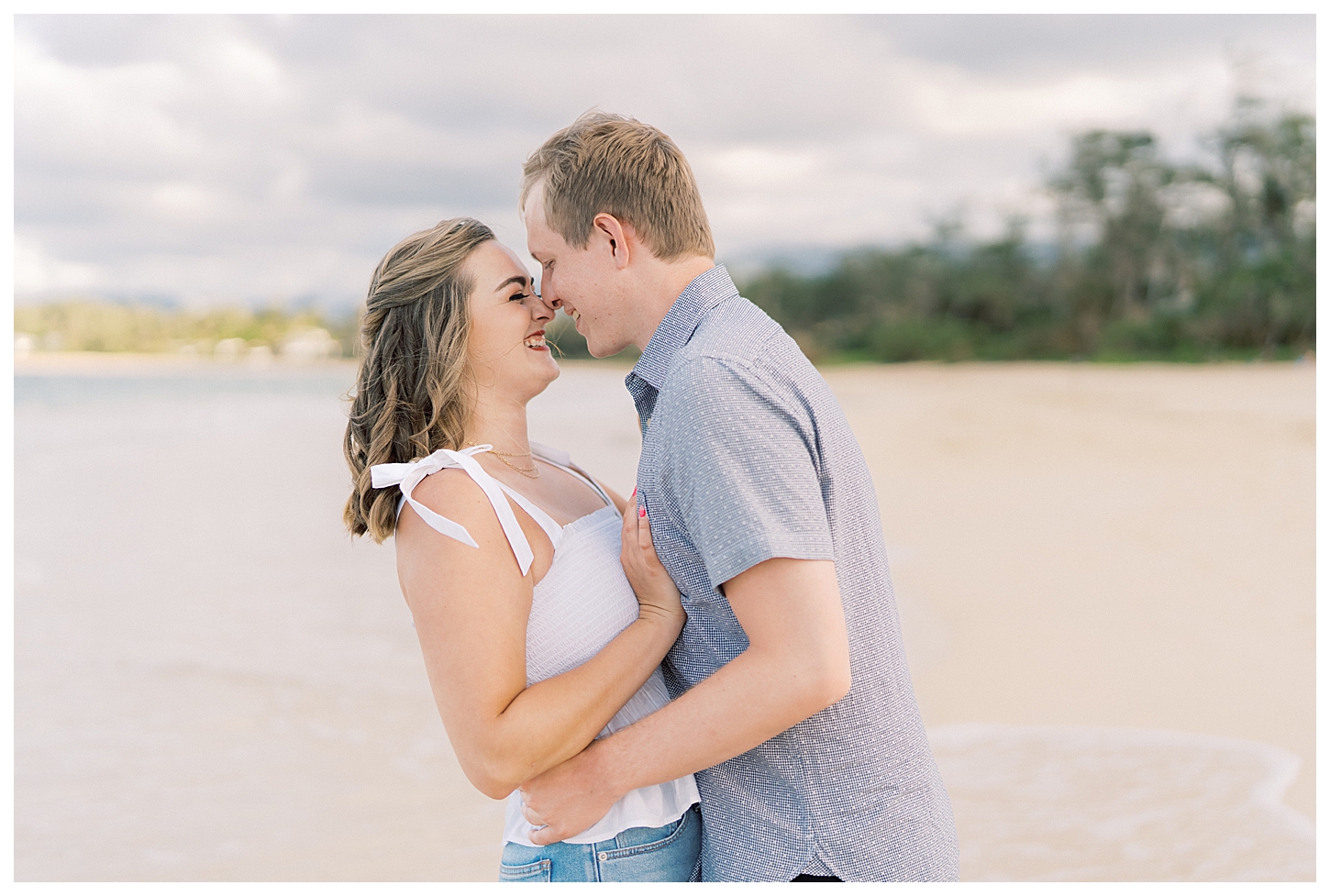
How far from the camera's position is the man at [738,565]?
1.44 meters

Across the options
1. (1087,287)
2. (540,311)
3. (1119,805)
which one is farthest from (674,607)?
(1087,287)

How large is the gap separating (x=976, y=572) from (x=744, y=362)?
25.0 ft

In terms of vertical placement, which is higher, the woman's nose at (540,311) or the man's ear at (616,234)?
the man's ear at (616,234)

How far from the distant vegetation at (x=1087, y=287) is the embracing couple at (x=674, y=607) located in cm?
3217

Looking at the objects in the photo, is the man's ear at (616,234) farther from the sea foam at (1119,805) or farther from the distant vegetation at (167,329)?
the distant vegetation at (167,329)

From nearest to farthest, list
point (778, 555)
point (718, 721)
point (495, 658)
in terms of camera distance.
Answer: point (778, 555) → point (718, 721) → point (495, 658)

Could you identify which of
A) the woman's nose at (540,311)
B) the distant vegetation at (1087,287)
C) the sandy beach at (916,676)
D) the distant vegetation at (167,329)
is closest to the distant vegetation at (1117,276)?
the distant vegetation at (1087,287)

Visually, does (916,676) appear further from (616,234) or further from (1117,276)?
Result: (1117,276)

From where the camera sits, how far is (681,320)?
1687 millimetres

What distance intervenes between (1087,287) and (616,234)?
4680 centimetres

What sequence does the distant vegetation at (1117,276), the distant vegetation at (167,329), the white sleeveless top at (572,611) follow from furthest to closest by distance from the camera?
the distant vegetation at (167,329) < the distant vegetation at (1117,276) < the white sleeveless top at (572,611)

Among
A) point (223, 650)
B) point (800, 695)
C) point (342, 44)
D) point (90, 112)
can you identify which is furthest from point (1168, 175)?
point (800, 695)

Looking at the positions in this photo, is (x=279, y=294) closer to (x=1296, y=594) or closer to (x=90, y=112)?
(x=90, y=112)

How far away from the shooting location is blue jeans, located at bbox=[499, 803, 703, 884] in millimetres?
1773
